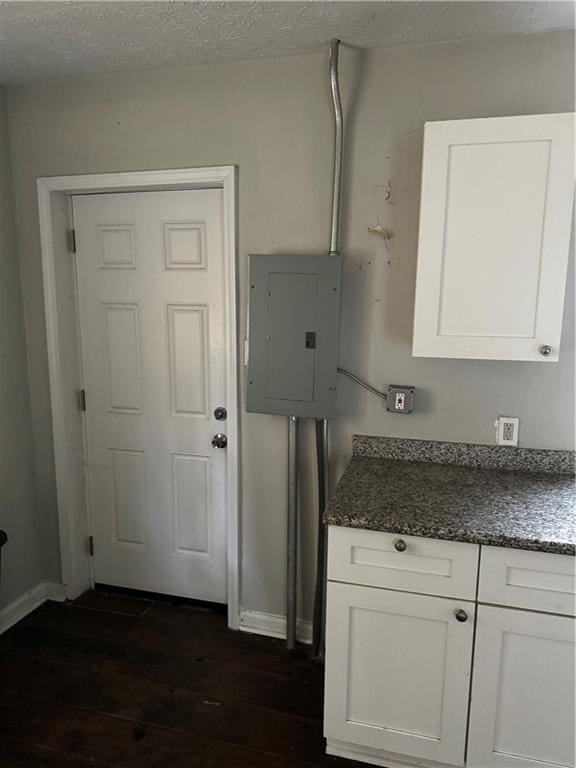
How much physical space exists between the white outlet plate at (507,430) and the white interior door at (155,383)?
117 cm

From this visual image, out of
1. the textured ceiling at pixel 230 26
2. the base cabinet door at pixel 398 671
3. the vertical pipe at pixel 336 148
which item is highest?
the textured ceiling at pixel 230 26

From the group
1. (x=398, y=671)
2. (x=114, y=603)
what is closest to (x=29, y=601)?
(x=114, y=603)

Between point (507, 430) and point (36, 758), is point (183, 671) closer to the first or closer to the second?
point (36, 758)

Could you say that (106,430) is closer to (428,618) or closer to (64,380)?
(64,380)

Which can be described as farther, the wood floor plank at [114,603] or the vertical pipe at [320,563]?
the wood floor plank at [114,603]

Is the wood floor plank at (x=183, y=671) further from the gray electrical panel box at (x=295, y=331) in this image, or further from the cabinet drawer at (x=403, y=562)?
the gray electrical panel box at (x=295, y=331)

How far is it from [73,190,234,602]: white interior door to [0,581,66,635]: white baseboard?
0.24 m

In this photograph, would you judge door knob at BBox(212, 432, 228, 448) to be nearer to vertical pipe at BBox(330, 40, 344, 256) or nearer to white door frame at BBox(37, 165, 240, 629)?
white door frame at BBox(37, 165, 240, 629)

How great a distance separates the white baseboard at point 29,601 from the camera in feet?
7.84

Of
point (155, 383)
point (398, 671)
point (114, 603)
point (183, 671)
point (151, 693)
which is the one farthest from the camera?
point (114, 603)

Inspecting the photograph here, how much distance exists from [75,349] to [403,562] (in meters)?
1.82

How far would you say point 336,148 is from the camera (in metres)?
1.88

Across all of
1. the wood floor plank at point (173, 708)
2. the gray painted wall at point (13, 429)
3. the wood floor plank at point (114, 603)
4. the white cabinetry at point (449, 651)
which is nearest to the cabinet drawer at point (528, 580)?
the white cabinetry at point (449, 651)

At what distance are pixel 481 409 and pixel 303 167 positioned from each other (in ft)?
3.81
